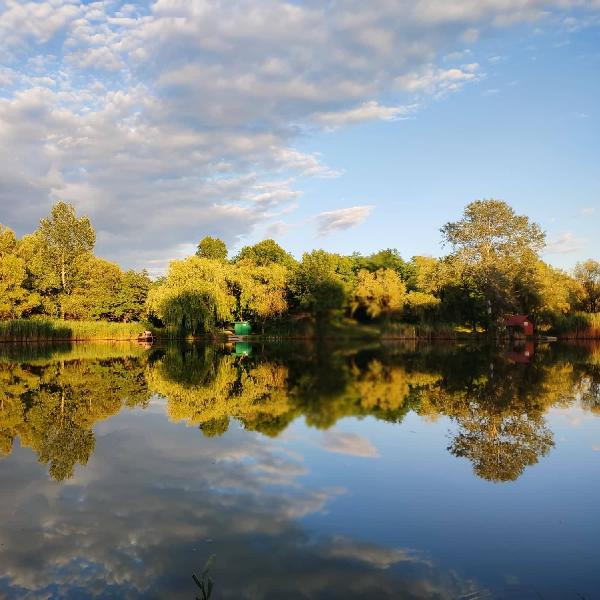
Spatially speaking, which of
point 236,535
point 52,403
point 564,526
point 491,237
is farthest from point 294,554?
point 491,237

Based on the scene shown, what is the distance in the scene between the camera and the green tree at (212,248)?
83.9 metres

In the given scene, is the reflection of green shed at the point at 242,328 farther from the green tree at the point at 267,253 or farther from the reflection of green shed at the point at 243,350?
the green tree at the point at 267,253

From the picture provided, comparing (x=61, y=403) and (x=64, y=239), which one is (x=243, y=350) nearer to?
(x=61, y=403)

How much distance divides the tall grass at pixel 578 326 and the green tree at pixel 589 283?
330 inches

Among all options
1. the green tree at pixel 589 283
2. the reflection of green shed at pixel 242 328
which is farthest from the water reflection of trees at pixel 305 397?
the green tree at pixel 589 283

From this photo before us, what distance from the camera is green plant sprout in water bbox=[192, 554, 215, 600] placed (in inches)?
159

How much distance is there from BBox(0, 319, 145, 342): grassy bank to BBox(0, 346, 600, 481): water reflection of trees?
22048mm

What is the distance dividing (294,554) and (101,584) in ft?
5.41

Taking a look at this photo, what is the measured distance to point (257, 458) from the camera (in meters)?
8.05

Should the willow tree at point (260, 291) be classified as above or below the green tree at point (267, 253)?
below

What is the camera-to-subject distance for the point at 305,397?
13680 mm

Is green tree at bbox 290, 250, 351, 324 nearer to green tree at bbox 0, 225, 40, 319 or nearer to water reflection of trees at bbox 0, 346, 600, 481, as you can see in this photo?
water reflection of trees at bbox 0, 346, 600, 481

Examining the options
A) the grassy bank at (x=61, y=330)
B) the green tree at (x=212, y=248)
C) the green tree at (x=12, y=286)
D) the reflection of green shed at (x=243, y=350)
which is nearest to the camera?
the reflection of green shed at (x=243, y=350)

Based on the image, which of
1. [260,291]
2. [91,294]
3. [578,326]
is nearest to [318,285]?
[260,291]
